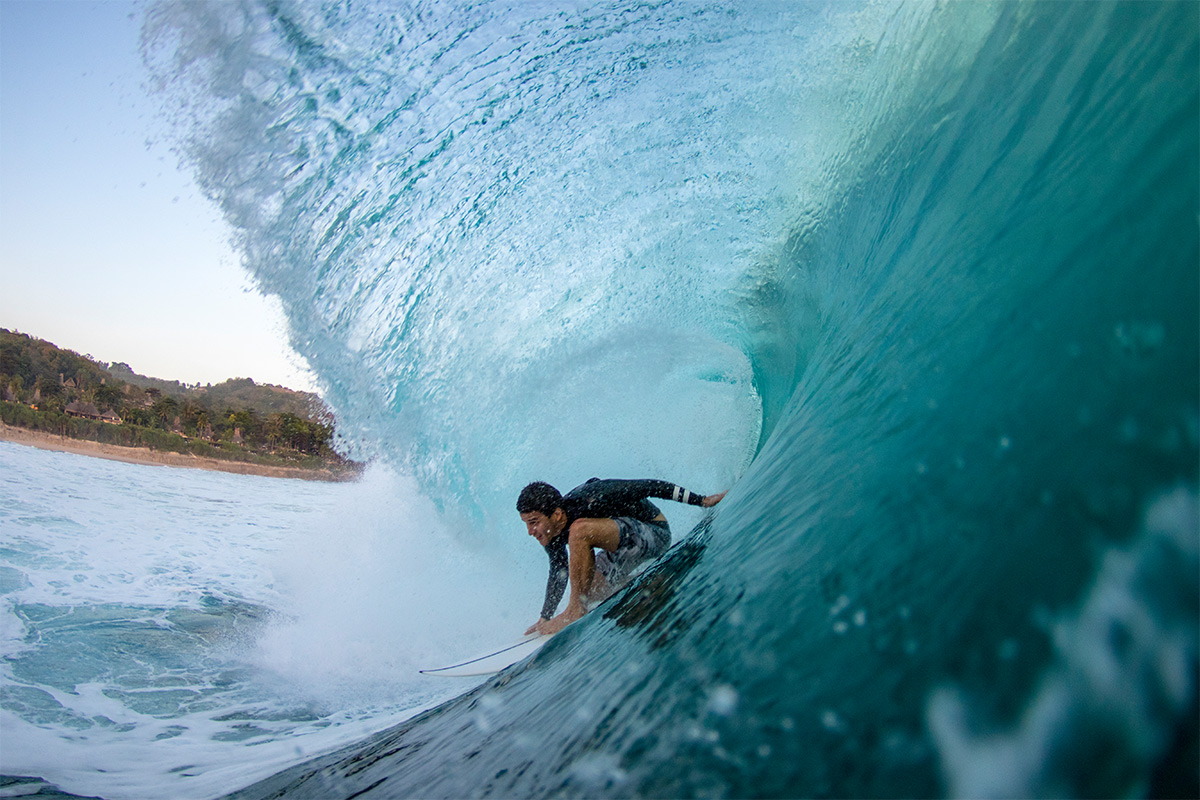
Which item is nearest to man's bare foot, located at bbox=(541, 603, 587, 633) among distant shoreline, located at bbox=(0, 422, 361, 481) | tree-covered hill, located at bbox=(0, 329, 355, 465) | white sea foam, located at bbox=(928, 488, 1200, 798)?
white sea foam, located at bbox=(928, 488, 1200, 798)

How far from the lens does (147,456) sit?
122 feet

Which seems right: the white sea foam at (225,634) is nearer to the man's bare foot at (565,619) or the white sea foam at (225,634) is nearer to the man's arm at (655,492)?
the man's bare foot at (565,619)

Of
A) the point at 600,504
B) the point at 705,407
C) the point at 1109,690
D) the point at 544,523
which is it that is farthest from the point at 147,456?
the point at 1109,690

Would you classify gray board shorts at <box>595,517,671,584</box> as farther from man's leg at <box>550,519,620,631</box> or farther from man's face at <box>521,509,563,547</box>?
man's face at <box>521,509,563,547</box>

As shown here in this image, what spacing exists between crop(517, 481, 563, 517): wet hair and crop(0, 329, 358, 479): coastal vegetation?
43.9 metres

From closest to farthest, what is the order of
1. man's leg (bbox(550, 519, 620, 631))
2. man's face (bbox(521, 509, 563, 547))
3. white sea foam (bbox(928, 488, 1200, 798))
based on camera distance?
white sea foam (bbox(928, 488, 1200, 798)) < man's leg (bbox(550, 519, 620, 631)) < man's face (bbox(521, 509, 563, 547))

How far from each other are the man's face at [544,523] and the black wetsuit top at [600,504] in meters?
0.05

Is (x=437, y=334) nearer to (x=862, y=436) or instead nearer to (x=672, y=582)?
(x=672, y=582)

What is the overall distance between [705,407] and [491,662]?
5.28 m

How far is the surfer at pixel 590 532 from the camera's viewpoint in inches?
151

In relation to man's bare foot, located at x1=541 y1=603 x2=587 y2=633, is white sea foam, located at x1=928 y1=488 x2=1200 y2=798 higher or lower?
lower

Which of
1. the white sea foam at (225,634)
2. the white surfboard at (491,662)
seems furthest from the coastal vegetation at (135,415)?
the white surfboard at (491,662)

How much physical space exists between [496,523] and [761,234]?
433 cm

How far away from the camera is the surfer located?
3824mm
